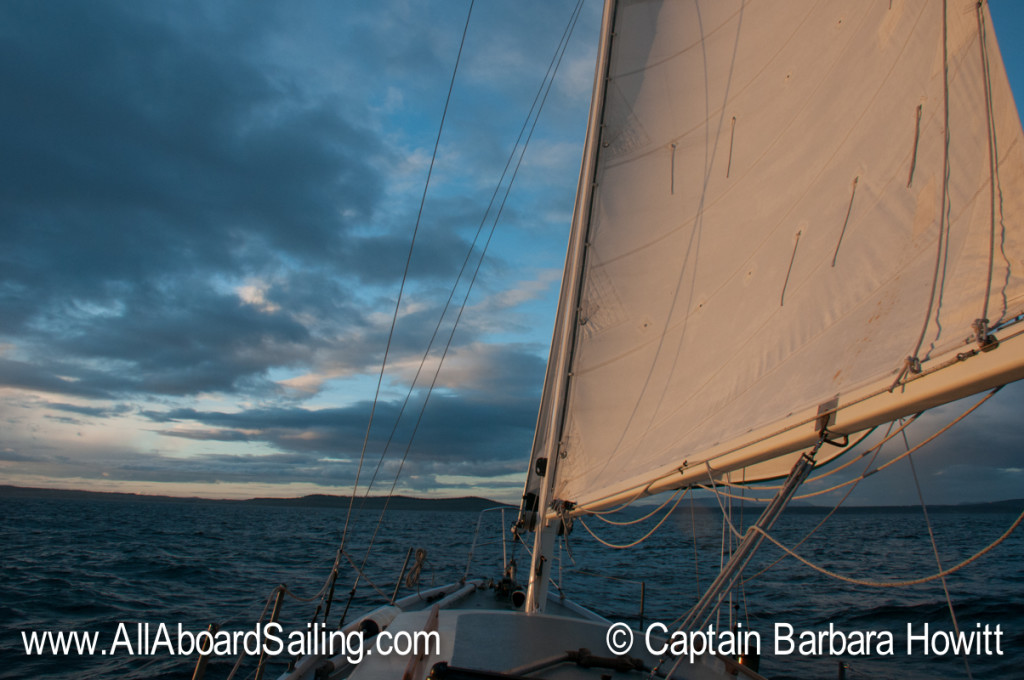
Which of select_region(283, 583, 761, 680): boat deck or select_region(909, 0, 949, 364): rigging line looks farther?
select_region(283, 583, 761, 680): boat deck

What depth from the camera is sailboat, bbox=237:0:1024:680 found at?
2.64m

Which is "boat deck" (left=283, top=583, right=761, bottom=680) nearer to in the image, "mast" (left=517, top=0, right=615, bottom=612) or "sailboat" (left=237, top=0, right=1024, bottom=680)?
"sailboat" (left=237, top=0, right=1024, bottom=680)

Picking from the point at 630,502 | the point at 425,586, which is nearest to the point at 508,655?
the point at 630,502

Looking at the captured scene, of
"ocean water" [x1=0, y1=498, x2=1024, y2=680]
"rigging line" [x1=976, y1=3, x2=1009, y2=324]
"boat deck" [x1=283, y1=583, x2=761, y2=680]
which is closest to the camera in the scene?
"rigging line" [x1=976, y1=3, x2=1009, y2=324]

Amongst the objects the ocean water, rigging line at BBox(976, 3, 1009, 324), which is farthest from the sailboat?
the ocean water

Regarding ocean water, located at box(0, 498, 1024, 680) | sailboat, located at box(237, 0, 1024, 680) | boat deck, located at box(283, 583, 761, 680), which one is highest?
sailboat, located at box(237, 0, 1024, 680)

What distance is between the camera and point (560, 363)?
545cm

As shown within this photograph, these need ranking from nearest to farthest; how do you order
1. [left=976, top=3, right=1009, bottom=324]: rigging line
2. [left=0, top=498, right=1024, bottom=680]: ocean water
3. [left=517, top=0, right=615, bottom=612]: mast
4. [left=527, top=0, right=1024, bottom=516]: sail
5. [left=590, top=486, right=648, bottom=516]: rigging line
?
[left=976, top=3, right=1009, bottom=324]: rigging line < [left=527, top=0, right=1024, bottom=516]: sail < [left=590, top=486, right=648, bottom=516]: rigging line < [left=517, top=0, right=615, bottom=612]: mast < [left=0, top=498, right=1024, bottom=680]: ocean water

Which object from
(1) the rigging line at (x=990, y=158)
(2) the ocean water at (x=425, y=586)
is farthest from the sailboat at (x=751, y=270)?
(2) the ocean water at (x=425, y=586)

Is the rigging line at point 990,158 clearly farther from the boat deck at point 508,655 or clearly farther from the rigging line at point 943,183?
the boat deck at point 508,655

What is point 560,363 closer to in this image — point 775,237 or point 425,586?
point 775,237

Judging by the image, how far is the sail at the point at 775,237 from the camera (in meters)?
2.61

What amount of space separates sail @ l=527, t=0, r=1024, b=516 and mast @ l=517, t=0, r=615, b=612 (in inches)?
1.2

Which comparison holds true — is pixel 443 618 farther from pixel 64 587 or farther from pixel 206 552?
pixel 206 552
